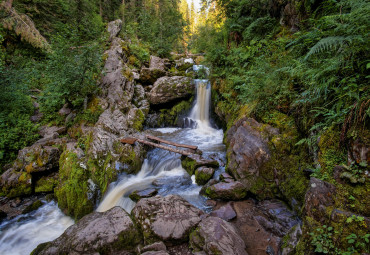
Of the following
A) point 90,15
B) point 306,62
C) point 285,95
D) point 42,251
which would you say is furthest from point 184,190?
point 90,15

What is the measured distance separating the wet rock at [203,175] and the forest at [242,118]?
0.11 metres

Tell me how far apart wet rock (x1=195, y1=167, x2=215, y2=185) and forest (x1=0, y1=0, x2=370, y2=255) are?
106 mm

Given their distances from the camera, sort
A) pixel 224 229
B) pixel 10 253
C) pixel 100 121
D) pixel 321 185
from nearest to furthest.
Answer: pixel 321 185 → pixel 224 229 → pixel 10 253 → pixel 100 121

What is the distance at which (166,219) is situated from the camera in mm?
3465

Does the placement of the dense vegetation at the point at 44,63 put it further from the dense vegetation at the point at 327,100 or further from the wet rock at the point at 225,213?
the dense vegetation at the point at 327,100

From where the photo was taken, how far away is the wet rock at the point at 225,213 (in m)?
3.89

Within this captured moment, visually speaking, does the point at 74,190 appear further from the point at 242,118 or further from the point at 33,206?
the point at 242,118

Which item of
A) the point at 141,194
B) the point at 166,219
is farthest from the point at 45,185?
the point at 166,219

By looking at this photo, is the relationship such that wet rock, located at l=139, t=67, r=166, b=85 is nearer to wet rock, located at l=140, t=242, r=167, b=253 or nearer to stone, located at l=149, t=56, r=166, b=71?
stone, located at l=149, t=56, r=166, b=71

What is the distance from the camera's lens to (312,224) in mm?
2209

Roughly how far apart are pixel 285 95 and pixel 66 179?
7338 millimetres

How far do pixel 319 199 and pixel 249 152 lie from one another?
2.44m

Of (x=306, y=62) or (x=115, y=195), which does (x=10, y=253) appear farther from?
(x=306, y=62)

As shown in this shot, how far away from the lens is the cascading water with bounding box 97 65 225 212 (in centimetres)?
510
